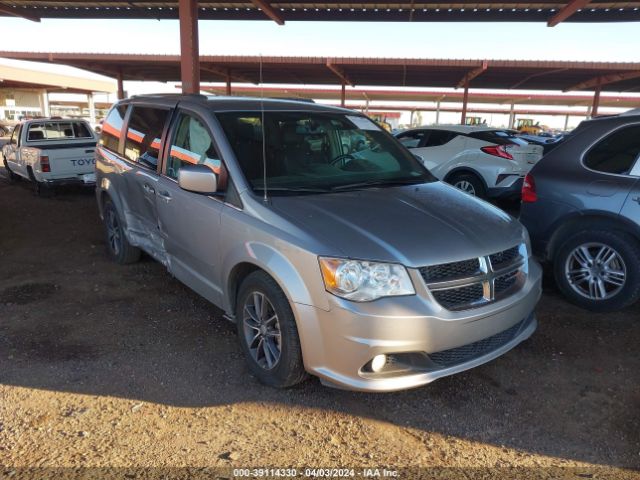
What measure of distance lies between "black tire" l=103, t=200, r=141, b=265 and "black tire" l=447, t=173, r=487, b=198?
5.84 meters

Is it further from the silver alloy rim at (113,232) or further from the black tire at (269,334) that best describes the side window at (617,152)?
the silver alloy rim at (113,232)

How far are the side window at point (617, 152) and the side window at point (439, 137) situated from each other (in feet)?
16.3

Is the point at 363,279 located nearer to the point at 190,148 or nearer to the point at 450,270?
the point at 450,270

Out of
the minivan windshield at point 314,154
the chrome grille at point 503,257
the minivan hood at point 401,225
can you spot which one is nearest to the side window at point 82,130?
the minivan windshield at point 314,154

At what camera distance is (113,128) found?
5500mm

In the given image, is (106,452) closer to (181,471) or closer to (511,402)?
(181,471)

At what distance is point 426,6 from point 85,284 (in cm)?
864

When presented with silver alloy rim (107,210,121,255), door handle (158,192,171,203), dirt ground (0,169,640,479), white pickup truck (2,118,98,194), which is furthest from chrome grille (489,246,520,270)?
white pickup truck (2,118,98,194)

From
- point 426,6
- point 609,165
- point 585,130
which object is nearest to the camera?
point 609,165

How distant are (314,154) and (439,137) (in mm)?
6399

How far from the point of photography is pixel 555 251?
4.77m

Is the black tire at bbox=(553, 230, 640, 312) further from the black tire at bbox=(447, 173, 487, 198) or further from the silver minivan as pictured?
the black tire at bbox=(447, 173, 487, 198)

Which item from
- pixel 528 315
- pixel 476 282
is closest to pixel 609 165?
pixel 528 315

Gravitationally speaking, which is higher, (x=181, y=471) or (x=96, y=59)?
(x=96, y=59)
